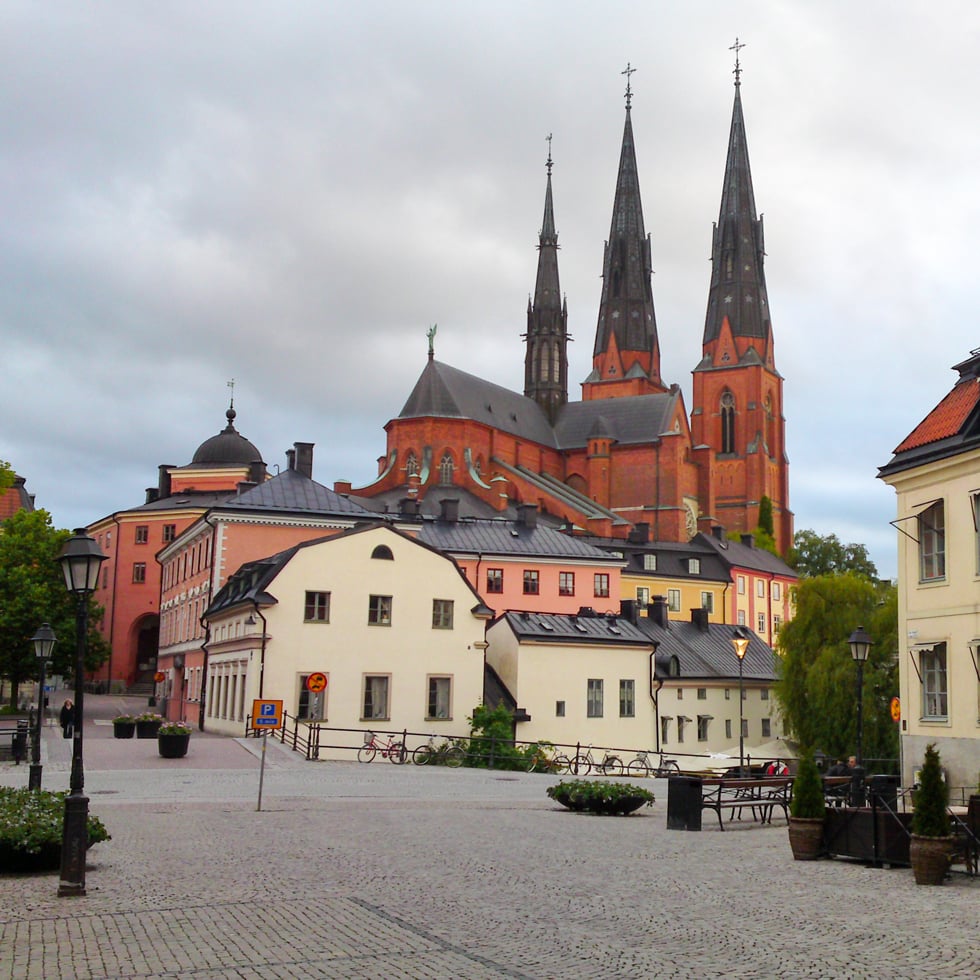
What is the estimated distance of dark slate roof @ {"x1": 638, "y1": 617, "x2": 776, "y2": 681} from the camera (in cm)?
5428

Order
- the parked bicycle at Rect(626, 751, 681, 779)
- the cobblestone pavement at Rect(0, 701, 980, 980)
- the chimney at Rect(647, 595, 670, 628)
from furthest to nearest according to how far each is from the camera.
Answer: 1. the chimney at Rect(647, 595, 670, 628)
2. the parked bicycle at Rect(626, 751, 681, 779)
3. the cobblestone pavement at Rect(0, 701, 980, 980)

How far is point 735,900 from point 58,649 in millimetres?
47261

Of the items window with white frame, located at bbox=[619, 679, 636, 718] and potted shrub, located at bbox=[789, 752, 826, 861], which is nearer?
potted shrub, located at bbox=[789, 752, 826, 861]

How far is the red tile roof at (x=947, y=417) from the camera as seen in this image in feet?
79.0

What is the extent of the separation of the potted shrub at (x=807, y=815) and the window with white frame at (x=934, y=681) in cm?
970

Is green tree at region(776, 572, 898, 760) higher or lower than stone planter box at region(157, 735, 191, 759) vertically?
higher

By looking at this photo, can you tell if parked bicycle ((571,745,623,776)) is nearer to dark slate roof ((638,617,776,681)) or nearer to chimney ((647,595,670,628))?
dark slate roof ((638,617,776,681))

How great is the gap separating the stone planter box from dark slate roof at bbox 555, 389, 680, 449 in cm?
8135

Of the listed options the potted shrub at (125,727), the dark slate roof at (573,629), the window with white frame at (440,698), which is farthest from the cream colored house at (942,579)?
the potted shrub at (125,727)

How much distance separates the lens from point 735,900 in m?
11.8

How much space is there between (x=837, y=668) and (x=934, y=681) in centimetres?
1980

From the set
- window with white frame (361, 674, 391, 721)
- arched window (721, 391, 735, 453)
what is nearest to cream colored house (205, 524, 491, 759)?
window with white frame (361, 674, 391, 721)

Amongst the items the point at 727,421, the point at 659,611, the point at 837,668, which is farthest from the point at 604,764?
the point at 727,421

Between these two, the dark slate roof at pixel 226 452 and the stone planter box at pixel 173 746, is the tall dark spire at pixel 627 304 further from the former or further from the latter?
the stone planter box at pixel 173 746
